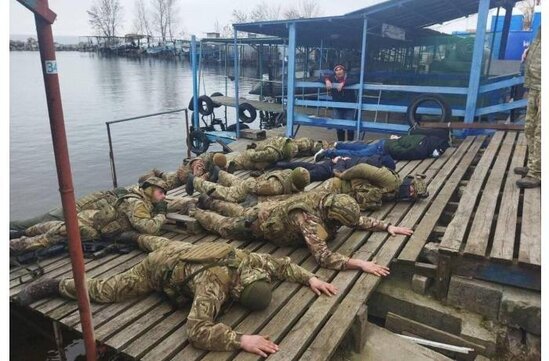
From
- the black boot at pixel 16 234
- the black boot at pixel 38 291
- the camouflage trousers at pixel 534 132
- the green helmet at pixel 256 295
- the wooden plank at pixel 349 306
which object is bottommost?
the black boot at pixel 16 234

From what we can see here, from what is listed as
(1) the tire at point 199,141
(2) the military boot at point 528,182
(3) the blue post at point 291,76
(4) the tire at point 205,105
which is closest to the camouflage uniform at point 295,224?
(2) the military boot at point 528,182

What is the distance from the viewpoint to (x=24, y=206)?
1034cm

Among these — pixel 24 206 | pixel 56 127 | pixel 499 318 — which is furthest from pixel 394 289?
pixel 24 206

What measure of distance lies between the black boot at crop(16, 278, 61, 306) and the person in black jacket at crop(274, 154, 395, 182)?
3.97m

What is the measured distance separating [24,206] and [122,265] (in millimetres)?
7607

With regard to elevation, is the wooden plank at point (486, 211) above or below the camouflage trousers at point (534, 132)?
below

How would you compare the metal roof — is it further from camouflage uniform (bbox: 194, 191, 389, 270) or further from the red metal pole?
the red metal pole

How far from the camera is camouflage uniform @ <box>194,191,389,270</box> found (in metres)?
4.02

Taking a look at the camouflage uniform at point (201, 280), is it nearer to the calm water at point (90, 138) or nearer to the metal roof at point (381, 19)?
the metal roof at point (381, 19)

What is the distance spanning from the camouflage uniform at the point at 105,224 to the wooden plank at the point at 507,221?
3600 millimetres

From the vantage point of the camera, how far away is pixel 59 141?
235cm

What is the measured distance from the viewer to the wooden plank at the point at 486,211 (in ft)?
12.4

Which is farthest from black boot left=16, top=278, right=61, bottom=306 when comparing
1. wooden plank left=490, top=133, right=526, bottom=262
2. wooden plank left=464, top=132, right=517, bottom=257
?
wooden plank left=490, top=133, right=526, bottom=262

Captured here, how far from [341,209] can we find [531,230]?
6.06 feet
